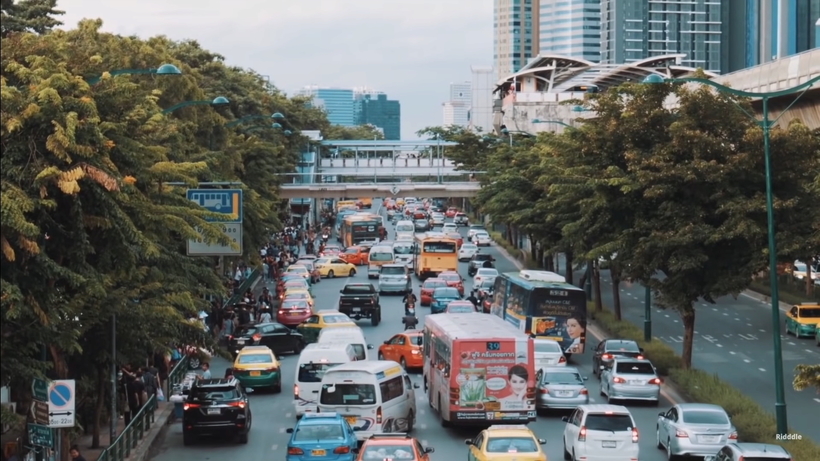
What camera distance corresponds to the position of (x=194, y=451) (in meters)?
27.4

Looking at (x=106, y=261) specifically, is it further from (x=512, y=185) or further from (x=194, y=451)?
(x=512, y=185)

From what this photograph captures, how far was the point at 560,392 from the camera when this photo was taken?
102 feet

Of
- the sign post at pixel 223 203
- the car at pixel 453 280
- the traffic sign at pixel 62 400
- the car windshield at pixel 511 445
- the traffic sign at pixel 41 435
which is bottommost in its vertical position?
the car at pixel 453 280

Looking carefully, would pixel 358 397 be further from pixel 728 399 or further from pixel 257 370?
pixel 257 370

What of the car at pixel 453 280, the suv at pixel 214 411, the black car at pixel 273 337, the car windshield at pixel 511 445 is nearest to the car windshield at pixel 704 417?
the car windshield at pixel 511 445

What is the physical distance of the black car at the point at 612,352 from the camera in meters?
35.8

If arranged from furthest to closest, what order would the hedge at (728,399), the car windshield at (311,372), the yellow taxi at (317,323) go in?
the yellow taxi at (317,323), the car windshield at (311,372), the hedge at (728,399)

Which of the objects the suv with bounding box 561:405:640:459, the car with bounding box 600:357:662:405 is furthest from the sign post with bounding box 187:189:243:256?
the suv with bounding box 561:405:640:459

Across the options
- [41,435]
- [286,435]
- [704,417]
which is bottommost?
[286,435]

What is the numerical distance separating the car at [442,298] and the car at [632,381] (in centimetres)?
2224

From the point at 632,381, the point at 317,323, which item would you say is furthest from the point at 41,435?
the point at 317,323

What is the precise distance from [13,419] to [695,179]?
76.1ft

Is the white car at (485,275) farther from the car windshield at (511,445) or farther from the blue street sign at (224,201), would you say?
the car windshield at (511,445)

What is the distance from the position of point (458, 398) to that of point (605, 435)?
4797mm
